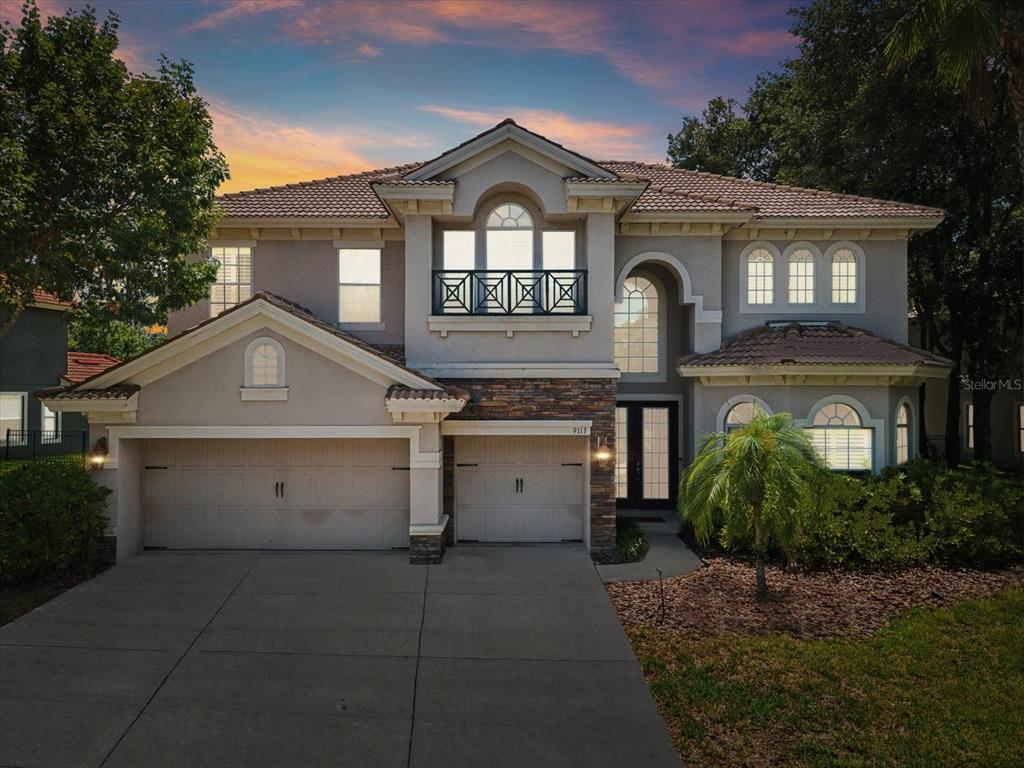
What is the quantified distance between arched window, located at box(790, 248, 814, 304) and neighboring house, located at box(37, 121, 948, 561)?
7 cm

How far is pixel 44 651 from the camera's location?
7312mm

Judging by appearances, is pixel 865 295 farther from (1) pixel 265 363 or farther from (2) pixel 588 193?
(1) pixel 265 363

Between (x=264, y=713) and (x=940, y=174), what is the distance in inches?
855

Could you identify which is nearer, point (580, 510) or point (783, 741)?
point (783, 741)

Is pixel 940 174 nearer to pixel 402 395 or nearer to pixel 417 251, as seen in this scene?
pixel 417 251

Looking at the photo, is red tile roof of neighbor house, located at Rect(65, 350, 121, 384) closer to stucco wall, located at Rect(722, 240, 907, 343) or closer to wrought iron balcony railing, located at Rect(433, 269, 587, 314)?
wrought iron balcony railing, located at Rect(433, 269, 587, 314)

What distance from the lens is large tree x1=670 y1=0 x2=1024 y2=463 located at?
16438 millimetres

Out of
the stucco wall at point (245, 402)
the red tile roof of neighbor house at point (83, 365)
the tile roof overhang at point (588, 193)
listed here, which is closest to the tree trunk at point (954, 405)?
the tile roof overhang at point (588, 193)

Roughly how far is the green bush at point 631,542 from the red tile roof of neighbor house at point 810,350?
3711mm

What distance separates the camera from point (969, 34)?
383 inches

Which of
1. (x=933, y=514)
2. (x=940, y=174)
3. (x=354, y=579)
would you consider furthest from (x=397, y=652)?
(x=940, y=174)

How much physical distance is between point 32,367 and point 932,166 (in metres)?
31.4

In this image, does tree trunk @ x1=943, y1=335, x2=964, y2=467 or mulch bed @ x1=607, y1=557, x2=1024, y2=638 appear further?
tree trunk @ x1=943, y1=335, x2=964, y2=467

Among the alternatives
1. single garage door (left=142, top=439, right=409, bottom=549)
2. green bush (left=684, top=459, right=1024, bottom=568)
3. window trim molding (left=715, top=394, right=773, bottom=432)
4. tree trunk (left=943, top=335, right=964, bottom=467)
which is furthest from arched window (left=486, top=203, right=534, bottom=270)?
tree trunk (left=943, top=335, right=964, bottom=467)
